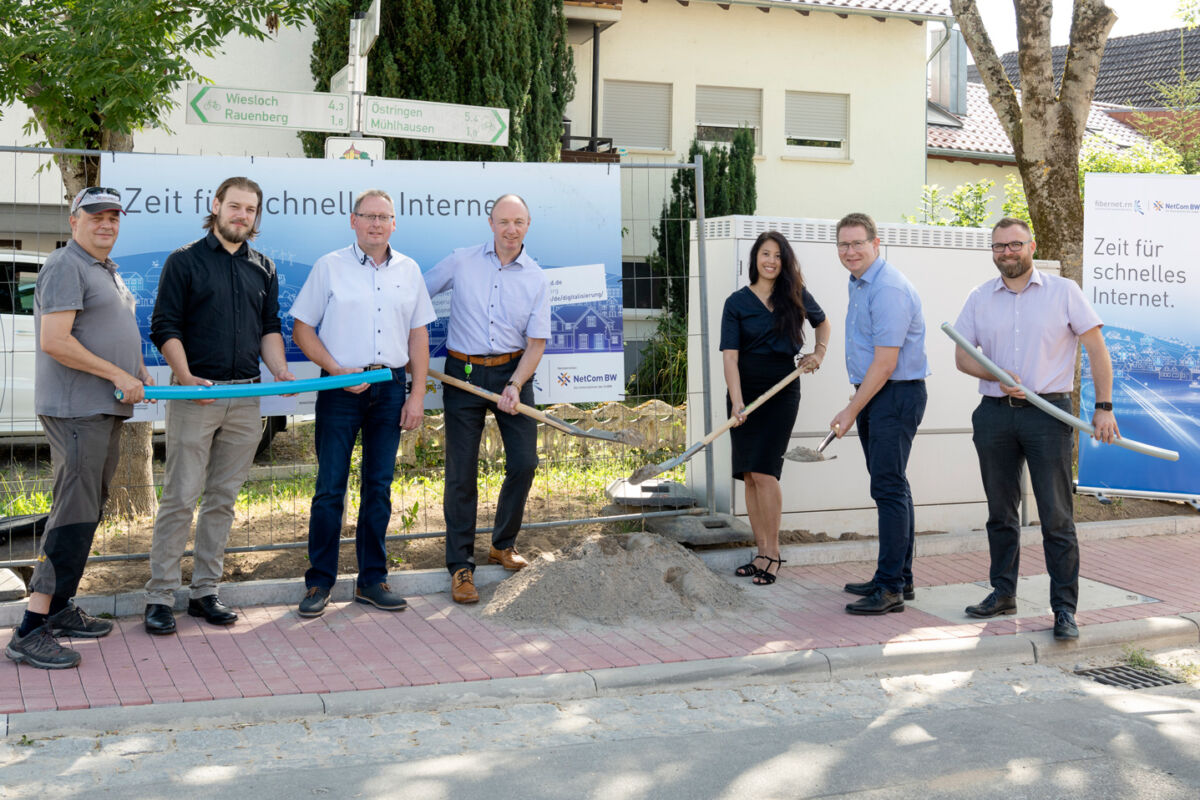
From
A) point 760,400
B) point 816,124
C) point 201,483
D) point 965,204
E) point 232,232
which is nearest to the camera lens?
point 232,232

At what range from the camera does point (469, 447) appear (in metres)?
6.53

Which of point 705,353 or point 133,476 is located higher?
point 705,353

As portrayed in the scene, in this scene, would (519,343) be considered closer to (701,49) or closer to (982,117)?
(701,49)

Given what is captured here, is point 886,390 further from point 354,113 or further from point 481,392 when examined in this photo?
point 354,113

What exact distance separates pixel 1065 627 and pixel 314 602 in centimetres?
383

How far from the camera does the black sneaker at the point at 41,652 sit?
16.7 ft

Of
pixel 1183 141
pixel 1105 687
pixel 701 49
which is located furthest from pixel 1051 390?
pixel 1183 141

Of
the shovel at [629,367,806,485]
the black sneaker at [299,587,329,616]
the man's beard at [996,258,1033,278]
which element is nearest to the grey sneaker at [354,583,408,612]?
the black sneaker at [299,587,329,616]

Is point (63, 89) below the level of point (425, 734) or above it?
above

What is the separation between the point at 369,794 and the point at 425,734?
0.67 meters

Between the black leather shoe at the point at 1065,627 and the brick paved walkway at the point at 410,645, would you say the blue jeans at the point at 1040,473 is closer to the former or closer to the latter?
the black leather shoe at the point at 1065,627

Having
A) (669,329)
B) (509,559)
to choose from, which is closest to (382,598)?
(509,559)

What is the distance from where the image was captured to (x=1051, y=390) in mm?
6035

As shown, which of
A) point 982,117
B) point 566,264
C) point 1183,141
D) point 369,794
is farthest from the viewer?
point 982,117
